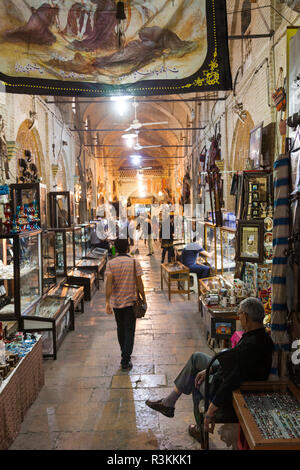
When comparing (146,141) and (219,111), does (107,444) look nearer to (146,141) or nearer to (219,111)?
(219,111)

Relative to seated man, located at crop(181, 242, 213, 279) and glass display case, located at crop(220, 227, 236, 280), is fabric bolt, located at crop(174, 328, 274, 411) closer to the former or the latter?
glass display case, located at crop(220, 227, 236, 280)

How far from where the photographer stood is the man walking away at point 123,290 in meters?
4.76

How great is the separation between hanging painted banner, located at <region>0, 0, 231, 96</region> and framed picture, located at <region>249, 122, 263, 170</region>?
216cm

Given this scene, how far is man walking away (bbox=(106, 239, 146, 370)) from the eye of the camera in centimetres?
476

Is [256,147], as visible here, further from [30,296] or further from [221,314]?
[30,296]

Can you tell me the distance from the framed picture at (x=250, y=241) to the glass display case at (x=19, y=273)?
316cm

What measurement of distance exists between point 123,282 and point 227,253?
3.82m

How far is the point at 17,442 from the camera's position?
3.33 meters

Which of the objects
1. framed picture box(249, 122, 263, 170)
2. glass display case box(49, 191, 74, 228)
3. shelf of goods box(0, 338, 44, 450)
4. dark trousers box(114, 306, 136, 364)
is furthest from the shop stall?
framed picture box(249, 122, 263, 170)

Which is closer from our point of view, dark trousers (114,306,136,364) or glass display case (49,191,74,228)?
dark trousers (114,306,136,364)

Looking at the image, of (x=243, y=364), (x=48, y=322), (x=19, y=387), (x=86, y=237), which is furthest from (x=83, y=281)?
(x=243, y=364)

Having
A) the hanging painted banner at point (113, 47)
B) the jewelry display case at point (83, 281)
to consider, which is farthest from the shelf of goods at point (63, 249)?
the hanging painted banner at point (113, 47)

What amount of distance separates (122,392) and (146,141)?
26.9 metres
